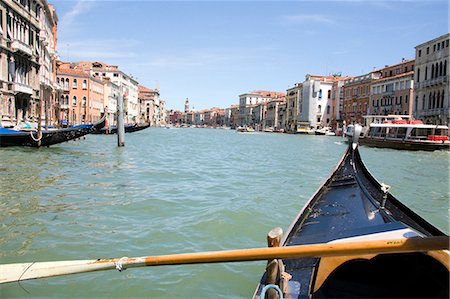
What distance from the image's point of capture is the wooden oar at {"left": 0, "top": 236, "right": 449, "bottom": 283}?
123cm

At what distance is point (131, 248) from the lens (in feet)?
10.5

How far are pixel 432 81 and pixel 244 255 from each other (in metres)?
27.0

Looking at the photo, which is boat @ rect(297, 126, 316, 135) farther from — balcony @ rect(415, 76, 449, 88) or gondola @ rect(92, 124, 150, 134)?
balcony @ rect(415, 76, 449, 88)

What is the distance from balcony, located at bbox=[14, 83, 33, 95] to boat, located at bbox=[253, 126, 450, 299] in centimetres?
1529

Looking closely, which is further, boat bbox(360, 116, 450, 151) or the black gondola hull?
boat bbox(360, 116, 450, 151)

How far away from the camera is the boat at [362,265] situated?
126cm

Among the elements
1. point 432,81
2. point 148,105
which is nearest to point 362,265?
point 432,81

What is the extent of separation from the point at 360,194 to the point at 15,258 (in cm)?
247

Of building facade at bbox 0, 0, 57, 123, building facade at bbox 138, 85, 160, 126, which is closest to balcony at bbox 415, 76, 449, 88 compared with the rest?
building facade at bbox 0, 0, 57, 123

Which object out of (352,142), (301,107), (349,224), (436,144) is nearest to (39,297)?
(349,224)

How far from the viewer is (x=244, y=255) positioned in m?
1.41

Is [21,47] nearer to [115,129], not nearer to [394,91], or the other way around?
[115,129]

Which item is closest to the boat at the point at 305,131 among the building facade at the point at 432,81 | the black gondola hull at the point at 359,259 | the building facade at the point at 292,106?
the building facade at the point at 292,106

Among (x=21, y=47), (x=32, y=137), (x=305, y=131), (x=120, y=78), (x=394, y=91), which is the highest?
(x=120, y=78)
